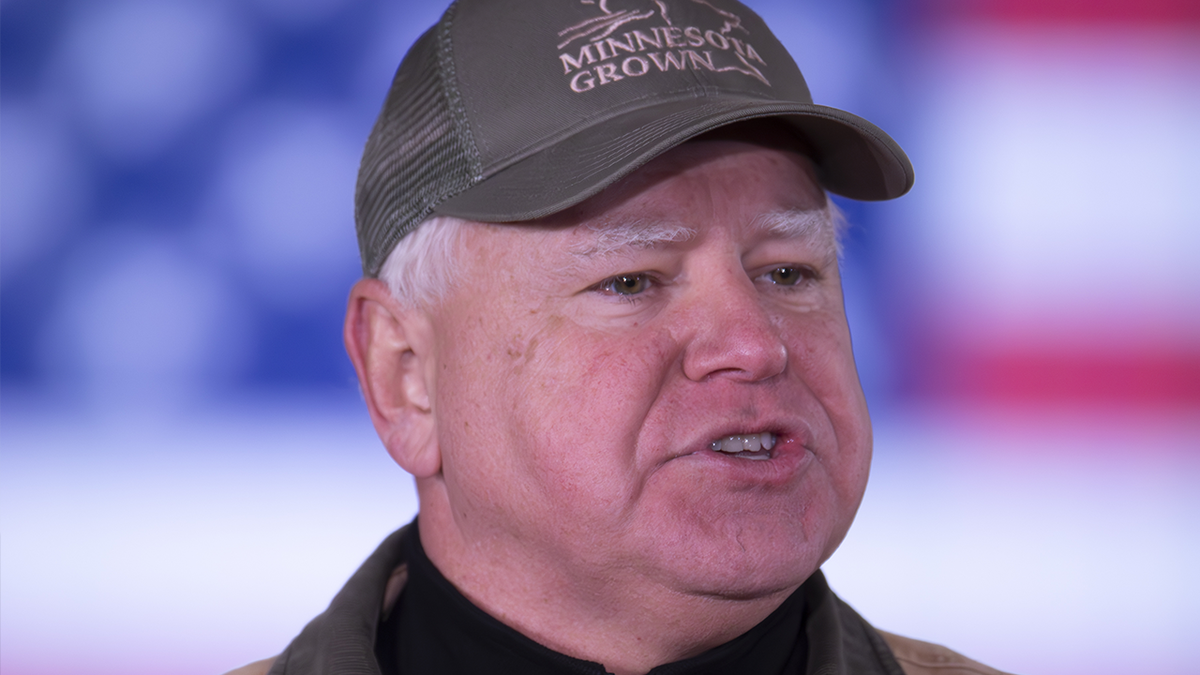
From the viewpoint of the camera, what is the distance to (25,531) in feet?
6.80

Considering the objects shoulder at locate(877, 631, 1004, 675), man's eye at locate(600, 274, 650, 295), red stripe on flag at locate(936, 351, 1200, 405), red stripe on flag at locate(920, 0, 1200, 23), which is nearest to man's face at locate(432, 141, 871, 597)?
man's eye at locate(600, 274, 650, 295)

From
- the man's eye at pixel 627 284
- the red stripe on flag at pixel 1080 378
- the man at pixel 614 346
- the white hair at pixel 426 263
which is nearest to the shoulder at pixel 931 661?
the man at pixel 614 346

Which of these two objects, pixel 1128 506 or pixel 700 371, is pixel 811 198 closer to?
pixel 700 371

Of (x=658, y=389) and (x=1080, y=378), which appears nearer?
(x=658, y=389)

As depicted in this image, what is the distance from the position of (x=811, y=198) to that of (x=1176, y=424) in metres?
1.53

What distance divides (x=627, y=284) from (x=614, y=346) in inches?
3.4

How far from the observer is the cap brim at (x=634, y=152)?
3.63 ft

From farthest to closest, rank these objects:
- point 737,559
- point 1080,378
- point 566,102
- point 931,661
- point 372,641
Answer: point 1080,378 → point 931,661 → point 372,641 → point 566,102 → point 737,559

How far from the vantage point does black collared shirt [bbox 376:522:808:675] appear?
3.98 ft

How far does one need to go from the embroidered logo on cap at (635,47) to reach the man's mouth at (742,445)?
16.9 inches

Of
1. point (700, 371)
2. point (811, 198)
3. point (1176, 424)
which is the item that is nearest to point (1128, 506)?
point (1176, 424)

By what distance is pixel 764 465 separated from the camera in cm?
113

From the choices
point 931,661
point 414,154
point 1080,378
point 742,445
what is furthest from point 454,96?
point 1080,378

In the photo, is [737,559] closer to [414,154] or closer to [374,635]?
[374,635]
